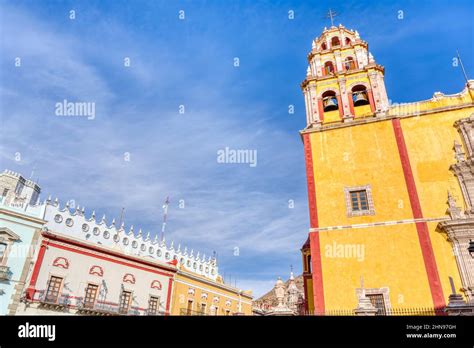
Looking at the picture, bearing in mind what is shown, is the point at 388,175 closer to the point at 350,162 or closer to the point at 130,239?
the point at 350,162

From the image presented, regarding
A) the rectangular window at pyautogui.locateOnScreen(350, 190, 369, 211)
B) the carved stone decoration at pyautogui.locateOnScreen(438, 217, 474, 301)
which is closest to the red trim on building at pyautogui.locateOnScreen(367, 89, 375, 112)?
the rectangular window at pyautogui.locateOnScreen(350, 190, 369, 211)

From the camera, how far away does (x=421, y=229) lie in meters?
13.7

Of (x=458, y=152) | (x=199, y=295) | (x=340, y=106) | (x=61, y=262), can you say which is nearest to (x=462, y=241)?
(x=458, y=152)

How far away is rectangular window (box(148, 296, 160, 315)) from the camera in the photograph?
25775 mm

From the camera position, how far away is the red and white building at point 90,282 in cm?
2059

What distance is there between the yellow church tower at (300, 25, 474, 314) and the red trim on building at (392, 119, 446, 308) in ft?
0.14

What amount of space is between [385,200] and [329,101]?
7.21m

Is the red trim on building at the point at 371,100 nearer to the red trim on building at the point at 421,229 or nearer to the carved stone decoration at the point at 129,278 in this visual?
the red trim on building at the point at 421,229

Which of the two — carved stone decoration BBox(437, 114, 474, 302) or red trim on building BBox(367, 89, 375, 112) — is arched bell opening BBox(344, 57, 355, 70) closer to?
red trim on building BBox(367, 89, 375, 112)

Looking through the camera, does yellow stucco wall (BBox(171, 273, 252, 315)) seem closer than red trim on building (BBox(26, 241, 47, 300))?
No

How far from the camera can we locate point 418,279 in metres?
12.9

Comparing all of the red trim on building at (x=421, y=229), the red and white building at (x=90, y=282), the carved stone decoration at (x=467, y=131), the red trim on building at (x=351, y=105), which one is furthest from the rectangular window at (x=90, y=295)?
the carved stone decoration at (x=467, y=131)
